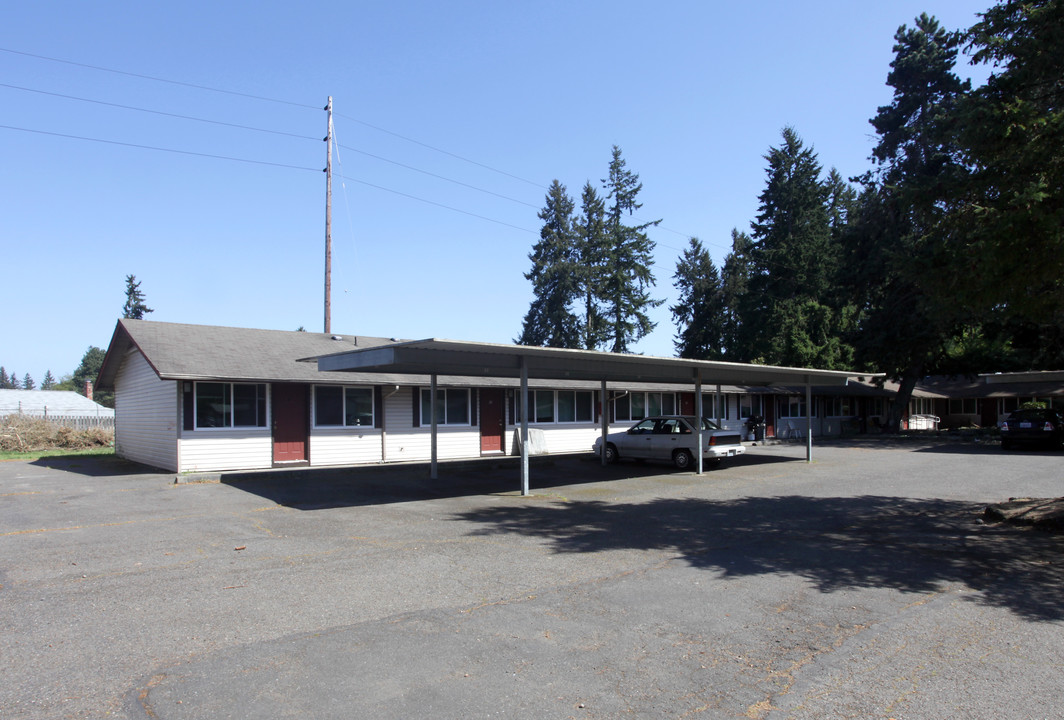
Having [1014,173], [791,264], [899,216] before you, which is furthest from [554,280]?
[1014,173]

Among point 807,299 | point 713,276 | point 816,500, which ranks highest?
point 713,276

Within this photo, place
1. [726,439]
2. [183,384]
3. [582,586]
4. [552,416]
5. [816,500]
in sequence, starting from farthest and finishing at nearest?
1. [552,416]
2. [726,439]
3. [183,384]
4. [816,500]
5. [582,586]

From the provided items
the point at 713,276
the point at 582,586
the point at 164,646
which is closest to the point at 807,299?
the point at 713,276

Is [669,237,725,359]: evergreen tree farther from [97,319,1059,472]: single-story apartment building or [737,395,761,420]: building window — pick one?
[97,319,1059,472]: single-story apartment building

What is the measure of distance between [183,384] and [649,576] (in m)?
14.1

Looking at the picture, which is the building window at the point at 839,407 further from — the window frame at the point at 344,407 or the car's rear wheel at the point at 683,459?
the window frame at the point at 344,407

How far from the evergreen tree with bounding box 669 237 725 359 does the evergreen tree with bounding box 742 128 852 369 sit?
896cm

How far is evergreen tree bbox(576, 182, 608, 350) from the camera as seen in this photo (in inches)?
1941

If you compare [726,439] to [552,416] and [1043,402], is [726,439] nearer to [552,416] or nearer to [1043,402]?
[552,416]

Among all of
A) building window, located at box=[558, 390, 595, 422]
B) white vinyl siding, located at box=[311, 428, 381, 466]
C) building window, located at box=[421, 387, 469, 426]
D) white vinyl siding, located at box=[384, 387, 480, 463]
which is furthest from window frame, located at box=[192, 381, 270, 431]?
building window, located at box=[558, 390, 595, 422]

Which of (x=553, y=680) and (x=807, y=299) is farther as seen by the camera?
(x=807, y=299)

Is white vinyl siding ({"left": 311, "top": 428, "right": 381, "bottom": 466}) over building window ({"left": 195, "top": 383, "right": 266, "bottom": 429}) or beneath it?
beneath

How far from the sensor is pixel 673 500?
13.3m

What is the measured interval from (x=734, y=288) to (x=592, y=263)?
15.9 metres
